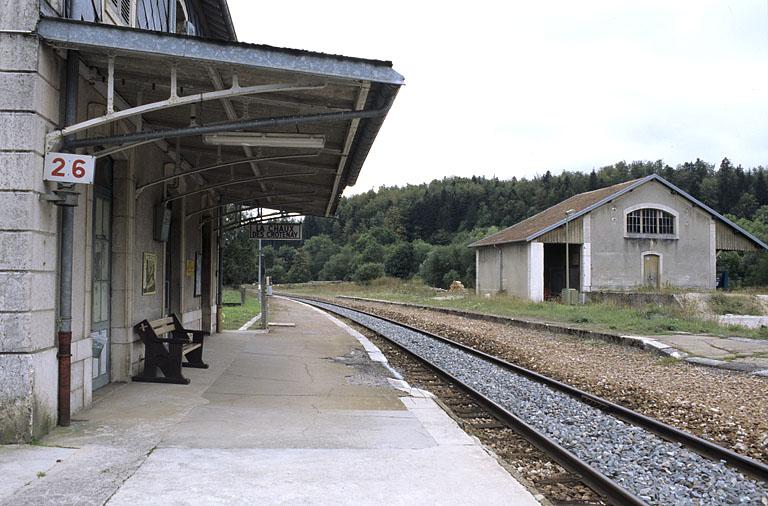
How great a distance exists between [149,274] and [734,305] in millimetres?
25099

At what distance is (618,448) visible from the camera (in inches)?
262

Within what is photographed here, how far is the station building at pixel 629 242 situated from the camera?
35344 millimetres

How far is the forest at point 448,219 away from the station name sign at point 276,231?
129 ft

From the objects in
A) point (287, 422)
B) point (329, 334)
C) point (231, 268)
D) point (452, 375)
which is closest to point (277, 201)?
point (329, 334)

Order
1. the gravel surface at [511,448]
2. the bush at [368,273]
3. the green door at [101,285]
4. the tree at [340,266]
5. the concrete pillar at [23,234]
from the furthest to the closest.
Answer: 1. the tree at [340,266]
2. the bush at [368,273]
3. the green door at [101,285]
4. the concrete pillar at [23,234]
5. the gravel surface at [511,448]

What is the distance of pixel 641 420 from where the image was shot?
7.73 m

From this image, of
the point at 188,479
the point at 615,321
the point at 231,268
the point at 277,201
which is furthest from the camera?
the point at 231,268

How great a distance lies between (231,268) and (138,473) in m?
45.4

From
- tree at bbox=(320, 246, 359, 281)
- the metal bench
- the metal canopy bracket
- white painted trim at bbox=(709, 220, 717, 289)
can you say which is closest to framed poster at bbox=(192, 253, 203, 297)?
the metal bench

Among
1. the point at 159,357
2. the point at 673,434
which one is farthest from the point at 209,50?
the point at 673,434

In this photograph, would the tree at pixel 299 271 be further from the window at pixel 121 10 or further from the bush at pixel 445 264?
the window at pixel 121 10

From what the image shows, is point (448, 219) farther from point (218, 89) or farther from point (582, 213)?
point (218, 89)

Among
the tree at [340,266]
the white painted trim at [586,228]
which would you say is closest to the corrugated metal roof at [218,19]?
the white painted trim at [586,228]

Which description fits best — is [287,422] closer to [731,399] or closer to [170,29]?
[731,399]
